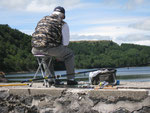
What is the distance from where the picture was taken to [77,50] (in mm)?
Answer: 113125

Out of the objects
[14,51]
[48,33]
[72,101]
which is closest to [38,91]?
[72,101]

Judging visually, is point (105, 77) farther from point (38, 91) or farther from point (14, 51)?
point (14, 51)

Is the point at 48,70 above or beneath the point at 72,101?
above

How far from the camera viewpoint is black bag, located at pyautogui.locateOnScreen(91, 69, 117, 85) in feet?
18.1

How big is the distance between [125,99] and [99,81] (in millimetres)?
1759

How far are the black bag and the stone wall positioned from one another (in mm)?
1278

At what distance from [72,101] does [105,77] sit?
1.44 meters

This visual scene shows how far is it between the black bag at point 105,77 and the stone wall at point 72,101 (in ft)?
4.19

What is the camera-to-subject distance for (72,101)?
4.31m

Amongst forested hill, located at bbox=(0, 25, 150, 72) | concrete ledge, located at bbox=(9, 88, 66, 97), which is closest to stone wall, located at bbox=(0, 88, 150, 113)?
concrete ledge, located at bbox=(9, 88, 66, 97)

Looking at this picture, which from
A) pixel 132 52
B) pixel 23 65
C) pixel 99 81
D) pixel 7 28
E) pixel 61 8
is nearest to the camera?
pixel 61 8

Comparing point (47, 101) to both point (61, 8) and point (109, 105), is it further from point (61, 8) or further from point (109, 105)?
point (61, 8)

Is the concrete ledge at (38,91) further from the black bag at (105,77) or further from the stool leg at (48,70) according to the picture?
the black bag at (105,77)

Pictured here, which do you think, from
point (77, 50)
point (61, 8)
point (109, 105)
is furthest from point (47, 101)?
point (77, 50)
